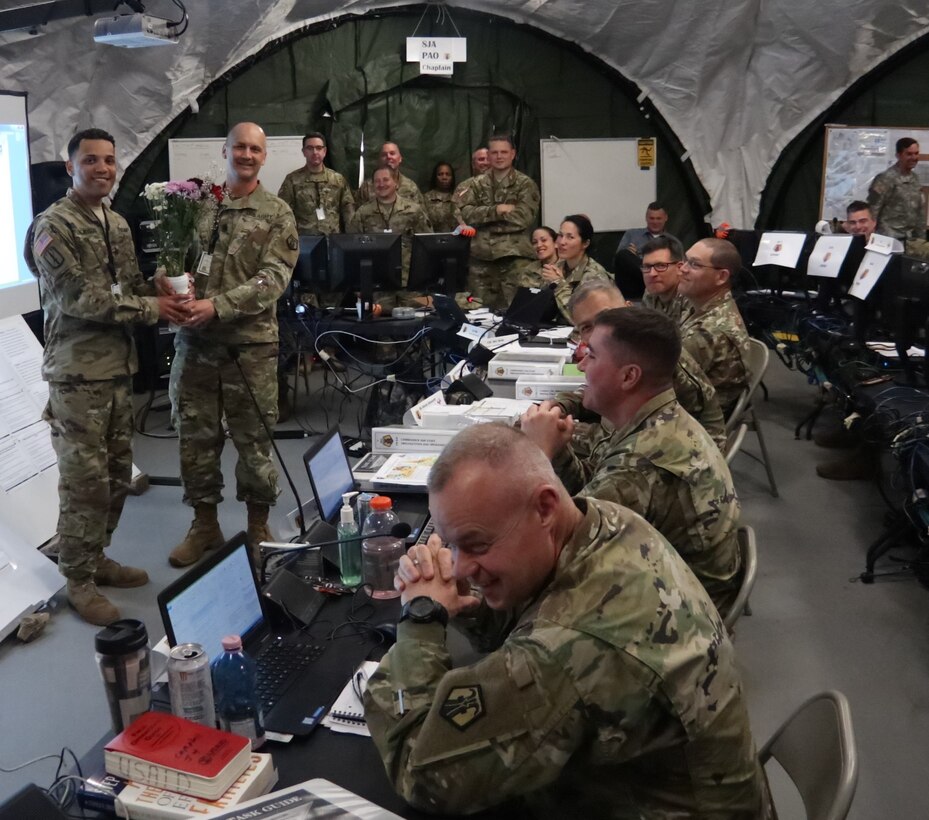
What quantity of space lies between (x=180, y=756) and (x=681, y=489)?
1.29 metres

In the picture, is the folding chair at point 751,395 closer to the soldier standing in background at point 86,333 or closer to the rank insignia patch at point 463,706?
the soldier standing in background at point 86,333

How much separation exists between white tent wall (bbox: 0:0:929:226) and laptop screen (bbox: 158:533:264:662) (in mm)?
5950

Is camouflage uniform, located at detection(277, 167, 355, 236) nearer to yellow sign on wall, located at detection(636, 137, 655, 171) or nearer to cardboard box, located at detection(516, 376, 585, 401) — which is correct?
yellow sign on wall, located at detection(636, 137, 655, 171)

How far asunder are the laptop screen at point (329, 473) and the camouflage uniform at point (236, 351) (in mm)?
1276

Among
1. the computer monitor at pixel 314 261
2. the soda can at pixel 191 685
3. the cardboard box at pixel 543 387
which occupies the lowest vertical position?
the soda can at pixel 191 685

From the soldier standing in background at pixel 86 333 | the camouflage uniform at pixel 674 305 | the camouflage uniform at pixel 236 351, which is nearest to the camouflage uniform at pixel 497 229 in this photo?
the camouflage uniform at pixel 674 305

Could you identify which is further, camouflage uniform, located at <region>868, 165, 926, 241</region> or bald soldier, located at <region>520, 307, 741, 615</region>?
camouflage uniform, located at <region>868, 165, 926, 241</region>

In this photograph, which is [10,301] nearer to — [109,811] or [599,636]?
[109,811]

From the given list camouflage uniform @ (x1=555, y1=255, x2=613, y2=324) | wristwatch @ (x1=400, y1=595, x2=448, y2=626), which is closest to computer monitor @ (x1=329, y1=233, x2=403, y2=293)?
camouflage uniform @ (x1=555, y1=255, x2=613, y2=324)

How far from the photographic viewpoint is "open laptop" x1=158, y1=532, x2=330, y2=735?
5.42ft

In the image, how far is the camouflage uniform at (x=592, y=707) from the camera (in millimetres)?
1304

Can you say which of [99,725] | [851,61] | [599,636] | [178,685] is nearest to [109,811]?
[178,685]

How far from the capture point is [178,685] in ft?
5.01

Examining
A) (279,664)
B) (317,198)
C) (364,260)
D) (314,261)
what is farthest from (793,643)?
(317,198)
